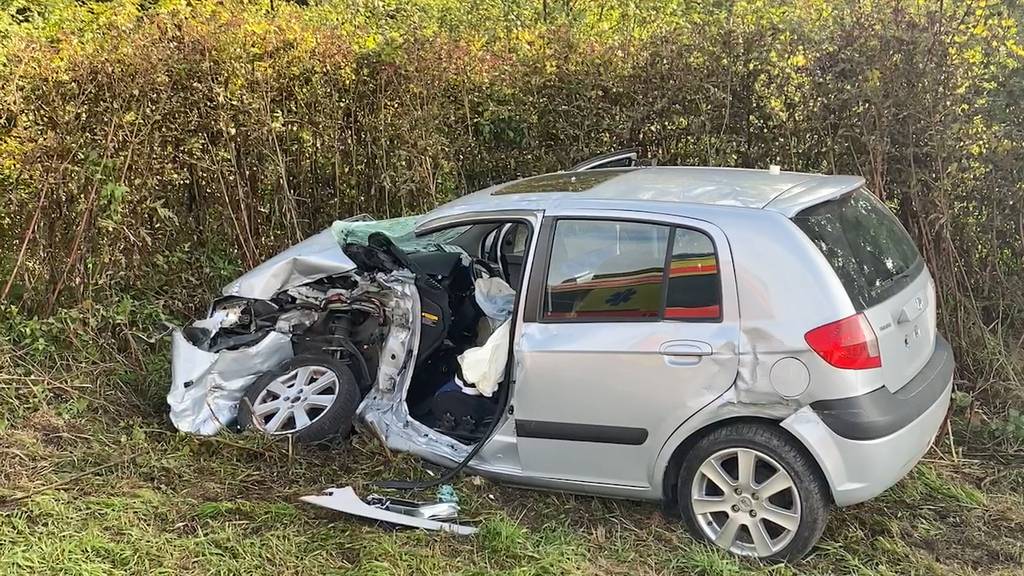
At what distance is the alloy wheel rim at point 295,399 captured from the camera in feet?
14.2

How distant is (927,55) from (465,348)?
325 cm

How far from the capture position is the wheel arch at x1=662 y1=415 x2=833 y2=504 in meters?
3.17

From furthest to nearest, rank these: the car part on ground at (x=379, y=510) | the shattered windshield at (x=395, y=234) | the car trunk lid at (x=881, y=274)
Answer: the shattered windshield at (x=395, y=234), the car part on ground at (x=379, y=510), the car trunk lid at (x=881, y=274)

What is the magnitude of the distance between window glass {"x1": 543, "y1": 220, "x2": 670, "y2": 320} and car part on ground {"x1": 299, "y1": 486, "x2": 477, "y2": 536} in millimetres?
1028

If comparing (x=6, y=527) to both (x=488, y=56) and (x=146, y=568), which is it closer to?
(x=146, y=568)

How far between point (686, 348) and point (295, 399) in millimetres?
2226

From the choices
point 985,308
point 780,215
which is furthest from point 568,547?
point 985,308

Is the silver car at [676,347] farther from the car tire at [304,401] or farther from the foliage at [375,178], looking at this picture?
the foliage at [375,178]

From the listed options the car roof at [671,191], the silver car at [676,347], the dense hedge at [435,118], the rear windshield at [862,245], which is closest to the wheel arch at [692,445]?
the silver car at [676,347]

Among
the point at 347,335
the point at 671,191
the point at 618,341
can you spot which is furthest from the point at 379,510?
the point at 671,191

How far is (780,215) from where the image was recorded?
3213 mm

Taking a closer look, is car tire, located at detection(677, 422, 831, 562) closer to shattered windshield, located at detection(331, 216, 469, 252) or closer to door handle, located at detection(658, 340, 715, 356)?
door handle, located at detection(658, 340, 715, 356)

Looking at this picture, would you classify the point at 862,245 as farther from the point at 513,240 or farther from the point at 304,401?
the point at 304,401

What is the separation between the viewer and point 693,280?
10.7 feet
